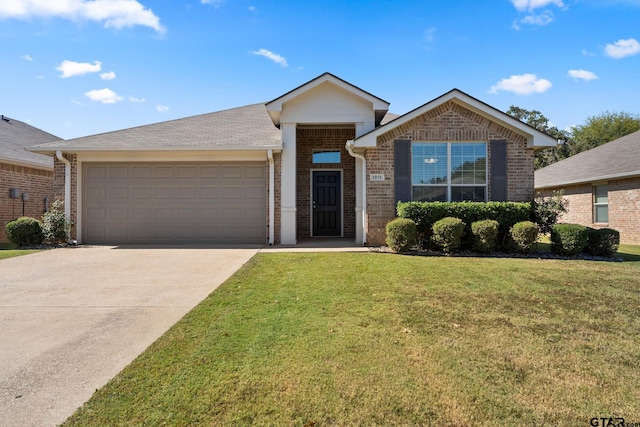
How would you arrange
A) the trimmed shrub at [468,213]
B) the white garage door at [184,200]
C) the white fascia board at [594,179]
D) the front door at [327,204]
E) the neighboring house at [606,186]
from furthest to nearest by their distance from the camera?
the neighboring house at [606,186] < the white fascia board at [594,179] < the front door at [327,204] < the white garage door at [184,200] < the trimmed shrub at [468,213]

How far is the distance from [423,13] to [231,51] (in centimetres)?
634

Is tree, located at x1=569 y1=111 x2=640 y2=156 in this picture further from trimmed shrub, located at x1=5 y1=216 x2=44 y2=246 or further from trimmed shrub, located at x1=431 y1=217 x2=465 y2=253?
trimmed shrub, located at x1=5 y1=216 x2=44 y2=246

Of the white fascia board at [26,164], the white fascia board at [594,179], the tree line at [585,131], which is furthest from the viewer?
the tree line at [585,131]

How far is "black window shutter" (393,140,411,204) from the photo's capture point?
9828 mm

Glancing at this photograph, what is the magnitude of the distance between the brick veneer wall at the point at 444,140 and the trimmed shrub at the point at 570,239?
1515 millimetres

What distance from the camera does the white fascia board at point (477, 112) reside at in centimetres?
965

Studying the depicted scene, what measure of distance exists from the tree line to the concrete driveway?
39769 millimetres

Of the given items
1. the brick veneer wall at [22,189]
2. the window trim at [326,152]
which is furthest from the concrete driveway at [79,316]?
the brick veneer wall at [22,189]

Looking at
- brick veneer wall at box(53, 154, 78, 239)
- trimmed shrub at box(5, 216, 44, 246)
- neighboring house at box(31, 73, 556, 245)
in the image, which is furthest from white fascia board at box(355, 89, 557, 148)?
trimmed shrub at box(5, 216, 44, 246)

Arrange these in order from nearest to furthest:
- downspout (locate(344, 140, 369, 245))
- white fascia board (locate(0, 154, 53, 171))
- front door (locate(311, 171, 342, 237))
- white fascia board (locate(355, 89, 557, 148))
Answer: white fascia board (locate(355, 89, 557, 148)) < downspout (locate(344, 140, 369, 245)) < white fascia board (locate(0, 154, 53, 171)) < front door (locate(311, 171, 342, 237))

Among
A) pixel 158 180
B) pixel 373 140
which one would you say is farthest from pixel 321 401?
pixel 158 180

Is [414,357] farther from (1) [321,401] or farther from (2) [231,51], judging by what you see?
(2) [231,51]

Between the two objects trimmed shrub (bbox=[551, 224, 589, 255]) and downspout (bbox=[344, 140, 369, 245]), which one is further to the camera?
downspout (bbox=[344, 140, 369, 245])

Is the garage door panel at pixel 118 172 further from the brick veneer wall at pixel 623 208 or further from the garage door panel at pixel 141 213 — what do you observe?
the brick veneer wall at pixel 623 208
